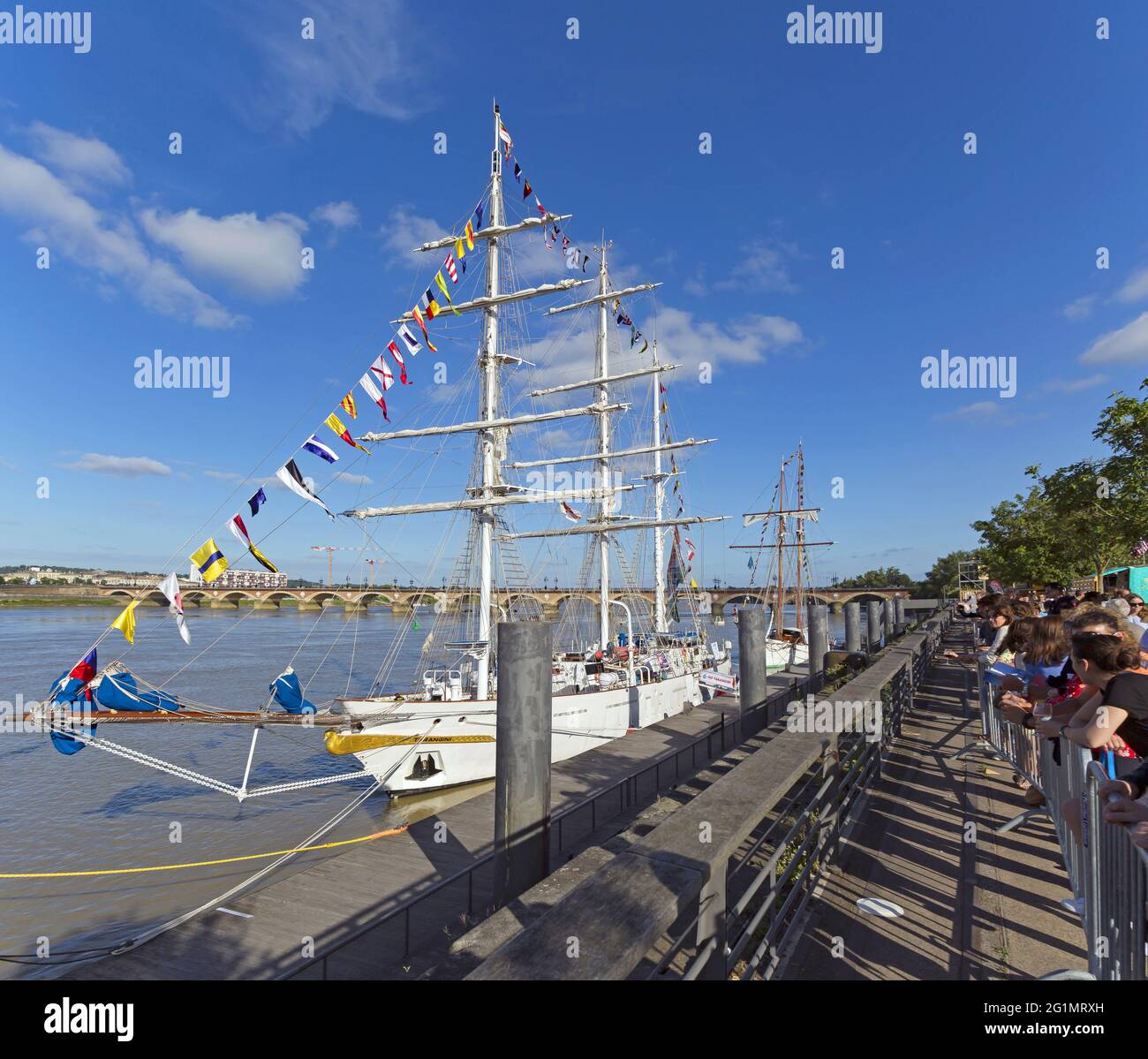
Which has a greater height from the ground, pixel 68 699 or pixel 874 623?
pixel 874 623

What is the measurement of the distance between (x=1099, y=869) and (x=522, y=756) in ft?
13.0

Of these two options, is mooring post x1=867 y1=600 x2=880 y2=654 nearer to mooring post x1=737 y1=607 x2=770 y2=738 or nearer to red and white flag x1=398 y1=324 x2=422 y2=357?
mooring post x1=737 y1=607 x2=770 y2=738

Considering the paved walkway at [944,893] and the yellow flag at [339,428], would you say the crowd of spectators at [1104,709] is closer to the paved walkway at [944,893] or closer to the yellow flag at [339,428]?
the paved walkway at [944,893]

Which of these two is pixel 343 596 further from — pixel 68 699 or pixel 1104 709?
pixel 1104 709

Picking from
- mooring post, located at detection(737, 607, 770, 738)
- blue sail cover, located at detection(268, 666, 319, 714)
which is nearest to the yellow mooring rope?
blue sail cover, located at detection(268, 666, 319, 714)

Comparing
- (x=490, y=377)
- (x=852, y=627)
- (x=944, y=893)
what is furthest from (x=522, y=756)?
(x=852, y=627)

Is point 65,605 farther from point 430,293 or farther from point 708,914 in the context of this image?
point 708,914

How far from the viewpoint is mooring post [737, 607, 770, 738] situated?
1255 centimetres

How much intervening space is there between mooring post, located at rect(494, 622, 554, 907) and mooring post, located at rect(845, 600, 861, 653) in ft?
63.4

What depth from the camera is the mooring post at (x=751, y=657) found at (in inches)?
494

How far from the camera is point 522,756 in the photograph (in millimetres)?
5785

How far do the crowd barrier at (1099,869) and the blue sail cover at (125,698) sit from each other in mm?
13082

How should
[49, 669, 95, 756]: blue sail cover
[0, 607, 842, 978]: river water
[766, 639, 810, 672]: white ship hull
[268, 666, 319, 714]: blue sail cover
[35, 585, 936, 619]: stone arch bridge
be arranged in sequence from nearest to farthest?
[49, 669, 95, 756]: blue sail cover → [0, 607, 842, 978]: river water → [268, 666, 319, 714]: blue sail cover → [766, 639, 810, 672]: white ship hull → [35, 585, 936, 619]: stone arch bridge
